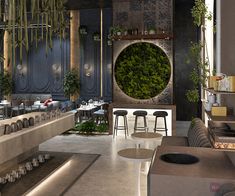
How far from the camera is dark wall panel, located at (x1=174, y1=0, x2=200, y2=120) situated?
35.6 feet

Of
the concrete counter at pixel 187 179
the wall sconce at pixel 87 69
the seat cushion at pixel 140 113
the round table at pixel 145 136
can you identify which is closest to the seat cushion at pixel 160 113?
the seat cushion at pixel 140 113

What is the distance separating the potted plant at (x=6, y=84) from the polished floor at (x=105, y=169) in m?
6.21

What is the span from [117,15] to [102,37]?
162 inches

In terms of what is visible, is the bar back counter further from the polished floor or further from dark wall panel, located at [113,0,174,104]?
dark wall panel, located at [113,0,174,104]

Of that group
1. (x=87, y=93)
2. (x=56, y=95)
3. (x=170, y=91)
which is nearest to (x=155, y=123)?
(x=170, y=91)

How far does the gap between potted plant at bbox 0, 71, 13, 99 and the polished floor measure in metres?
6.21

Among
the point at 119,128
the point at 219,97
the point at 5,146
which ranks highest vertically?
the point at 219,97

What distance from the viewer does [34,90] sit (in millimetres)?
13039

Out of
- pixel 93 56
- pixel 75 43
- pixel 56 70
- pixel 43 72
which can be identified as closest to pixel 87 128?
pixel 93 56

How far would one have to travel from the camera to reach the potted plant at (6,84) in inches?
490

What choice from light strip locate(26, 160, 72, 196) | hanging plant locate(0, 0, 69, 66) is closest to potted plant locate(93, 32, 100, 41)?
light strip locate(26, 160, 72, 196)

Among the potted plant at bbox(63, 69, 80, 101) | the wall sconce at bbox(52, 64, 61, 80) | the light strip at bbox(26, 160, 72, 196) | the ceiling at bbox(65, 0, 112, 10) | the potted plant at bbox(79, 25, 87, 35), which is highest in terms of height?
the ceiling at bbox(65, 0, 112, 10)

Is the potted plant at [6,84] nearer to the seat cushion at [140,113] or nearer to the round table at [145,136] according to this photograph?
the seat cushion at [140,113]

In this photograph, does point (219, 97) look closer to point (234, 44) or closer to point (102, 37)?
point (234, 44)
